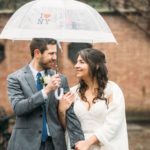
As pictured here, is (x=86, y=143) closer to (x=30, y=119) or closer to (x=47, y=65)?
(x=30, y=119)

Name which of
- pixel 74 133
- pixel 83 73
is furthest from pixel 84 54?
pixel 74 133

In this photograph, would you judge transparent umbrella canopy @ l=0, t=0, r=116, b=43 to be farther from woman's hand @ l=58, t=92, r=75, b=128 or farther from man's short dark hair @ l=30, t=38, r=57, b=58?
woman's hand @ l=58, t=92, r=75, b=128

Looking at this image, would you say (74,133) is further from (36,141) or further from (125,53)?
(125,53)

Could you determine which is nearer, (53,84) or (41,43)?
(53,84)

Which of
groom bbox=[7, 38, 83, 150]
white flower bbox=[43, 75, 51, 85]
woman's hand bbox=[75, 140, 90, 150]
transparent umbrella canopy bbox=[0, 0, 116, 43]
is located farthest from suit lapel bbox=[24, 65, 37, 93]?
woman's hand bbox=[75, 140, 90, 150]

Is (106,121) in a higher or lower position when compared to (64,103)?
lower

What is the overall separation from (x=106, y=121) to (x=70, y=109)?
0.33m

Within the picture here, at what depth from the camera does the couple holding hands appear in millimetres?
5527

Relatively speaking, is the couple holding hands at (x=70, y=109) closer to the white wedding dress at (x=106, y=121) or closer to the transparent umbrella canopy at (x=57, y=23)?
the white wedding dress at (x=106, y=121)

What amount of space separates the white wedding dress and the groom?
0.08 metres

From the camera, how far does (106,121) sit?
5531mm

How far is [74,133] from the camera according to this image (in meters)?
5.54

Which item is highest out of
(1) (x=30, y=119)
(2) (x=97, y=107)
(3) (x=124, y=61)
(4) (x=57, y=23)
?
(4) (x=57, y=23)

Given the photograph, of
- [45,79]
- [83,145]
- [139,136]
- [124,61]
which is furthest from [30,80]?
[124,61]
